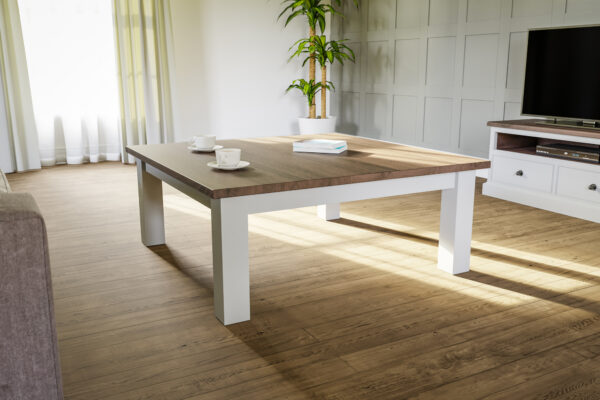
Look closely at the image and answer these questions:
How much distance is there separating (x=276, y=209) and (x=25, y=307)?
35.7 inches

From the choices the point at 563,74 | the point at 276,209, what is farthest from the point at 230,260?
the point at 563,74

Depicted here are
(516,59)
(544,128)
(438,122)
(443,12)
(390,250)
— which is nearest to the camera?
(390,250)

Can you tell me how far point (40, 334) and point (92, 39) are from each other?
14.1 ft

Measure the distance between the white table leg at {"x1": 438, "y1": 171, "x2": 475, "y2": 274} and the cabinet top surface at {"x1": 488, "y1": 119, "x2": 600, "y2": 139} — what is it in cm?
130

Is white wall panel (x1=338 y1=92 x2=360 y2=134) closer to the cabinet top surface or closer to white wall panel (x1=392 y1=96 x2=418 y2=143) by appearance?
white wall panel (x1=392 y1=96 x2=418 y2=143)

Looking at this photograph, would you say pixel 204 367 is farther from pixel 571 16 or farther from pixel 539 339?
pixel 571 16

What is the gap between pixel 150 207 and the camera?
8.86 feet

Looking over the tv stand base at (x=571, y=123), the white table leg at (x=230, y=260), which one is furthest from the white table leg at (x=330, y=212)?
the tv stand base at (x=571, y=123)

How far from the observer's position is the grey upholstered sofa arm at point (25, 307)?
3.74 ft

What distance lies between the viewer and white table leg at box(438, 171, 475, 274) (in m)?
2.26

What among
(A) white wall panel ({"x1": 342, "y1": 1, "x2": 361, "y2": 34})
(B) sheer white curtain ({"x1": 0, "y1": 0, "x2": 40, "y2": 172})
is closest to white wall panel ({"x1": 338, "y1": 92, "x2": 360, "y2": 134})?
(A) white wall panel ({"x1": 342, "y1": 1, "x2": 361, "y2": 34})

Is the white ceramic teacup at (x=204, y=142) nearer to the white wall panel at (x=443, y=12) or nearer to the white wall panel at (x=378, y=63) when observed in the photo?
the white wall panel at (x=443, y=12)

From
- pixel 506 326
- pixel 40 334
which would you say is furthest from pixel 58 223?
pixel 506 326

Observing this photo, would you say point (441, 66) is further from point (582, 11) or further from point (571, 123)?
point (571, 123)
